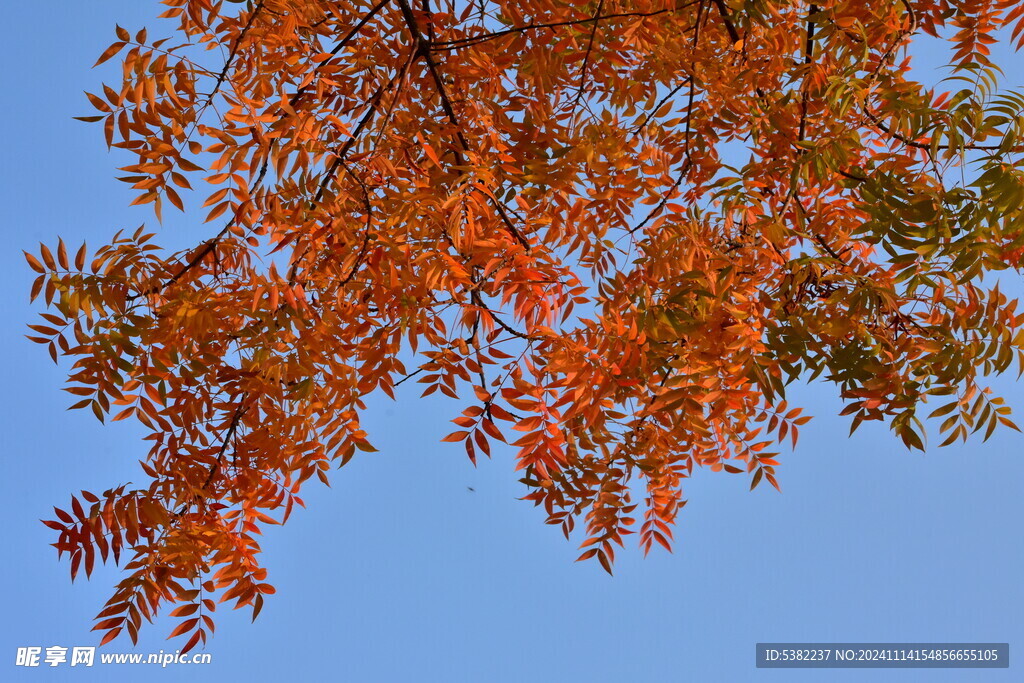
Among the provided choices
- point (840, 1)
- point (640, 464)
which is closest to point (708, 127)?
point (840, 1)

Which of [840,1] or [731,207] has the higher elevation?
[840,1]

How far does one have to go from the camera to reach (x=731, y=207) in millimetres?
2180

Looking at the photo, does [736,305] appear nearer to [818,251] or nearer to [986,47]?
[818,251]

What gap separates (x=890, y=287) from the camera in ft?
6.53

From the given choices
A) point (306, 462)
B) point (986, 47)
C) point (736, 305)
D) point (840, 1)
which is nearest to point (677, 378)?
point (736, 305)

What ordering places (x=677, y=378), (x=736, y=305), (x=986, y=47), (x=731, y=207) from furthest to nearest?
(x=986, y=47) → (x=731, y=207) → (x=736, y=305) → (x=677, y=378)

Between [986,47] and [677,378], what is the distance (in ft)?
6.92

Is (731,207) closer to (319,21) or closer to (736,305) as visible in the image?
(736,305)

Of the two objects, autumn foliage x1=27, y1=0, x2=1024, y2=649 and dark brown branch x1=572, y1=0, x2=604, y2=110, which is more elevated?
dark brown branch x1=572, y1=0, x2=604, y2=110

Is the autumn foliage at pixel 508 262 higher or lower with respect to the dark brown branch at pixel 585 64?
lower

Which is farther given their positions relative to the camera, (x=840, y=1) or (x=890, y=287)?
(x=840, y=1)

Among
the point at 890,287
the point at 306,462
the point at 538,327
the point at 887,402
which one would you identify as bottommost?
the point at 306,462

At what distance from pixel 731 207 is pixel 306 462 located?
1253 millimetres

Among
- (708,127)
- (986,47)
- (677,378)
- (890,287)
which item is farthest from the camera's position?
(986,47)
